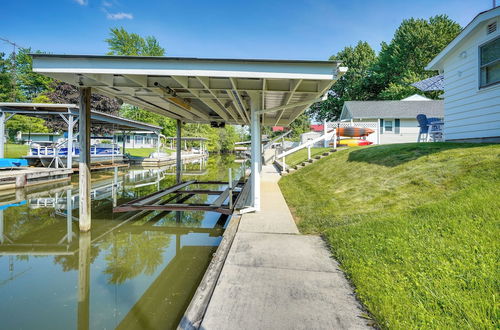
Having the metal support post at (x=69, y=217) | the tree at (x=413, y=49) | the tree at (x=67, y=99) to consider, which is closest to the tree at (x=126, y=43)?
the tree at (x=67, y=99)

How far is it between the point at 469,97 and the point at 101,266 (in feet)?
32.8

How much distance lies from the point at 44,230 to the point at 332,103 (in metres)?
42.9

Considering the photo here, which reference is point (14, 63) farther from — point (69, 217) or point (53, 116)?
point (69, 217)

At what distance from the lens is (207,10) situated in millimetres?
23609

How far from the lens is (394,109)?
21.4 meters

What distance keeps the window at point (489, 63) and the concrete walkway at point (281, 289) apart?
661 cm

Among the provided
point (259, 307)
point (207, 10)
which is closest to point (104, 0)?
point (207, 10)

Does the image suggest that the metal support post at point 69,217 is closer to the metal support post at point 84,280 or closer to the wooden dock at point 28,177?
the metal support post at point 84,280

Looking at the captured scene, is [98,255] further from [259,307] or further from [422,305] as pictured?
[422,305]

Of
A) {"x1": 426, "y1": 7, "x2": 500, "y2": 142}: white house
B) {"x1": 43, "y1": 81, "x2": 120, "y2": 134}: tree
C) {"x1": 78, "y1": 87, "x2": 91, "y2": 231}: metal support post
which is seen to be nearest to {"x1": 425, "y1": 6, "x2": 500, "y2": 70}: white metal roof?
{"x1": 426, "y1": 7, "x2": 500, "y2": 142}: white house

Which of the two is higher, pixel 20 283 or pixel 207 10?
pixel 207 10

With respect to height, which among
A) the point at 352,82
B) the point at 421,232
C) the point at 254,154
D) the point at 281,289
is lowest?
the point at 281,289

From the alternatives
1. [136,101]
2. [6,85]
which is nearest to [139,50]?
[6,85]

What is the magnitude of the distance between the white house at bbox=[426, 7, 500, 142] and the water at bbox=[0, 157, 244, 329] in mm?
7405
